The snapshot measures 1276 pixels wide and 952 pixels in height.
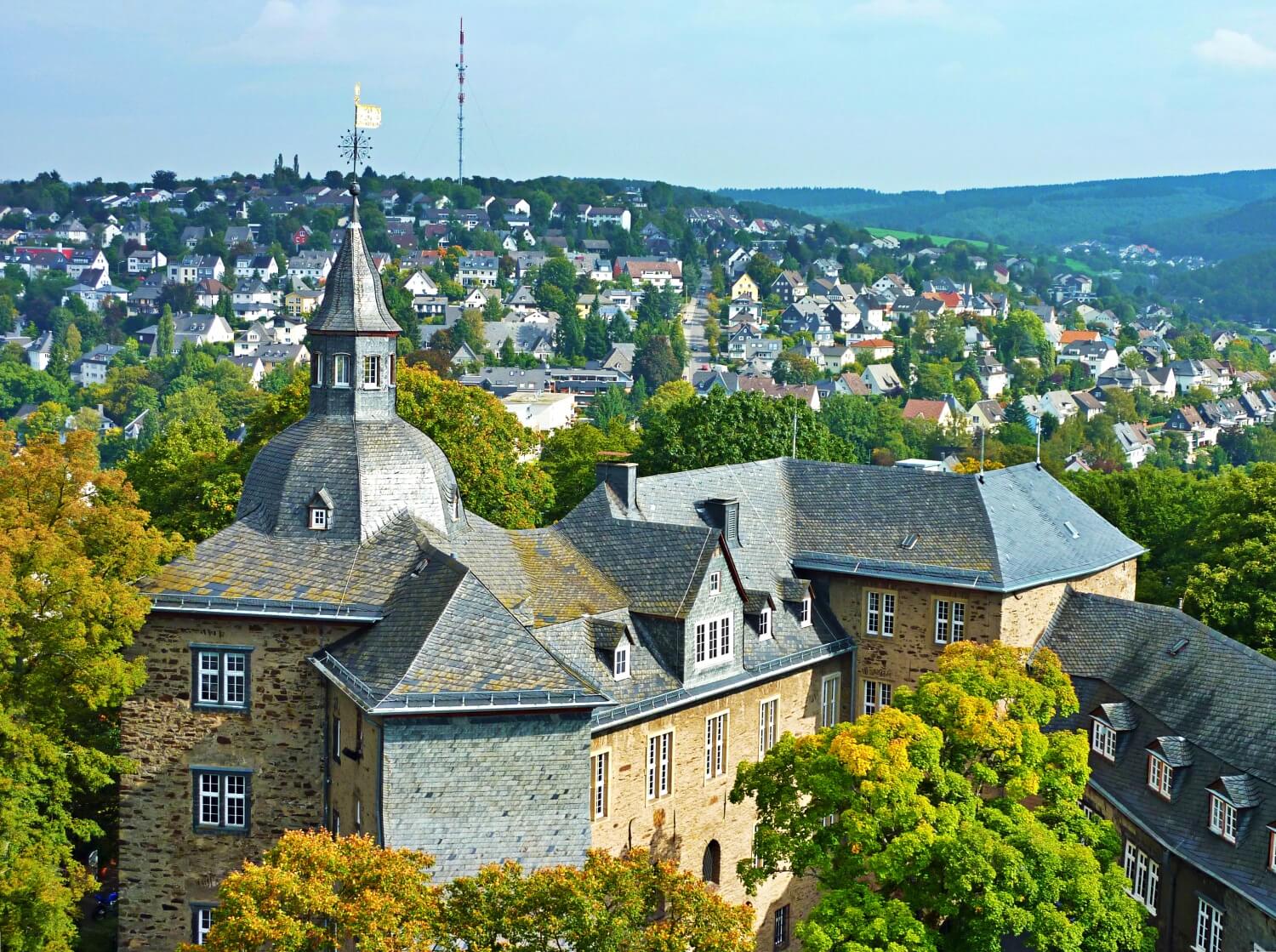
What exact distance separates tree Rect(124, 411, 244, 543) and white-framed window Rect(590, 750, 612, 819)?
60.3 ft

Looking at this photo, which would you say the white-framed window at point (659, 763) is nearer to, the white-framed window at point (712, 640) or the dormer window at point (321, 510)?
the white-framed window at point (712, 640)

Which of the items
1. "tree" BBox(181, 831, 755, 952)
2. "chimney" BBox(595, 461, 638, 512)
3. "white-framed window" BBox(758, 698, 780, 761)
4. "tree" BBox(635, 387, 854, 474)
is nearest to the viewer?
"tree" BBox(181, 831, 755, 952)

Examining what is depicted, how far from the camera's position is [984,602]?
55.3 m

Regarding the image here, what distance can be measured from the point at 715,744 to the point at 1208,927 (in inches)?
567

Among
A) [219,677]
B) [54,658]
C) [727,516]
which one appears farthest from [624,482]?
[54,658]

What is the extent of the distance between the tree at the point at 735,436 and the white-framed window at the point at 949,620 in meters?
23.0

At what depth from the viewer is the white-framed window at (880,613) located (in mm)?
Answer: 57406

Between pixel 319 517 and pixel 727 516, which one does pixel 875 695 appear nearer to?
pixel 727 516

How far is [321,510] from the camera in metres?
49.2

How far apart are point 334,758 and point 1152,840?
22.3m

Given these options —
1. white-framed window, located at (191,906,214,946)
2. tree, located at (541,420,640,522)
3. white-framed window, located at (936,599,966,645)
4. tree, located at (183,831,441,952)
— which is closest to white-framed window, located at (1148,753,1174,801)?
white-framed window, located at (936,599,966,645)

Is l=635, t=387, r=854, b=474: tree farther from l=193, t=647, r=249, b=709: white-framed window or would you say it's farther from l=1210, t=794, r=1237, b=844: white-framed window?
l=193, t=647, r=249, b=709: white-framed window

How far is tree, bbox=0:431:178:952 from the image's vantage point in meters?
43.5

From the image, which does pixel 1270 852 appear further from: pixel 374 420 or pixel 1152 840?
pixel 374 420
